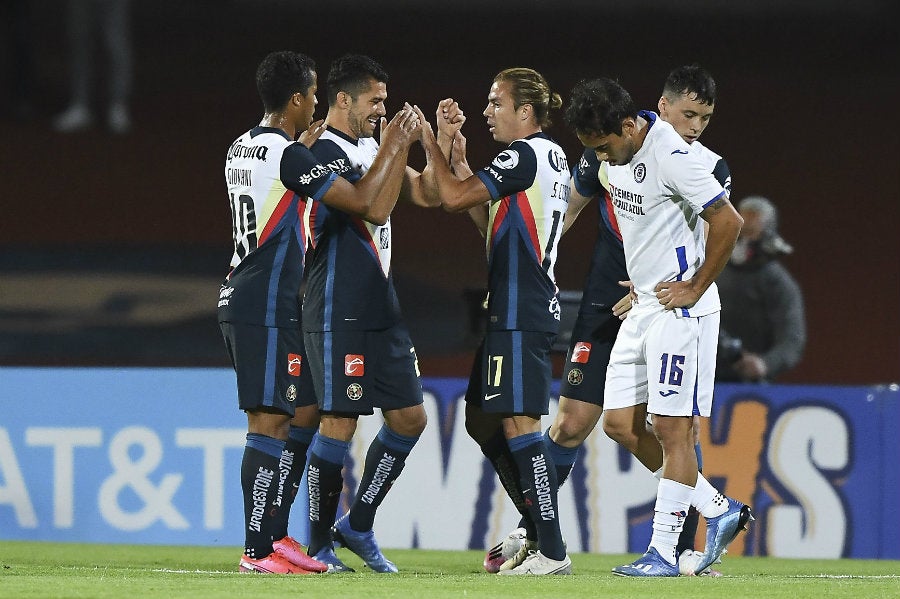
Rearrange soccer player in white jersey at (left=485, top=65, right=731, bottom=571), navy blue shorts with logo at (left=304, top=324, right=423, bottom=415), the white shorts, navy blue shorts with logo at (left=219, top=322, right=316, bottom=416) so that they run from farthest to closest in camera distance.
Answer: soccer player in white jersey at (left=485, top=65, right=731, bottom=571)
navy blue shorts with logo at (left=304, top=324, right=423, bottom=415)
the white shorts
navy blue shorts with logo at (left=219, top=322, right=316, bottom=416)

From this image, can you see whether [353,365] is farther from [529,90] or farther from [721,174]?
[721,174]

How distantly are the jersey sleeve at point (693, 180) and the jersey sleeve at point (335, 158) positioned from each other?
117 centimetres

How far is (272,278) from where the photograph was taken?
513cm

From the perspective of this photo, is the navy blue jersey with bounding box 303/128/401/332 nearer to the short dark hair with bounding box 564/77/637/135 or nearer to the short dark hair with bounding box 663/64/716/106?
the short dark hair with bounding box 564/77/637/135

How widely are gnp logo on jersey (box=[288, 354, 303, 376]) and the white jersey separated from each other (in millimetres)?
1296

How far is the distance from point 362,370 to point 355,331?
15cm

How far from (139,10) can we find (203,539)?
9.36 meters

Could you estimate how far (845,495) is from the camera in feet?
23.4

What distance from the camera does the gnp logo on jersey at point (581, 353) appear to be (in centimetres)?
568

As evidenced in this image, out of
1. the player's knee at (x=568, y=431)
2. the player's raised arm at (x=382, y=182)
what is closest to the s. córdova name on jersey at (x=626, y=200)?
the player's raised arm at (x=382, y=182)

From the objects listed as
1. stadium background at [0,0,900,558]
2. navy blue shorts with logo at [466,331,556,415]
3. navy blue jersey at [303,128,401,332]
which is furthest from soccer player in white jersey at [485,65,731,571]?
stadium background at [0,0,900,558]

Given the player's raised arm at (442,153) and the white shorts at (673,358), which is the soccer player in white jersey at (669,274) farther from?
the player's raised arm at (442,153)

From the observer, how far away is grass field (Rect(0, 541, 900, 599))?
14.1 feet

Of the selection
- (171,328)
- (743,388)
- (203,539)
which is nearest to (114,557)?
(203,539)
